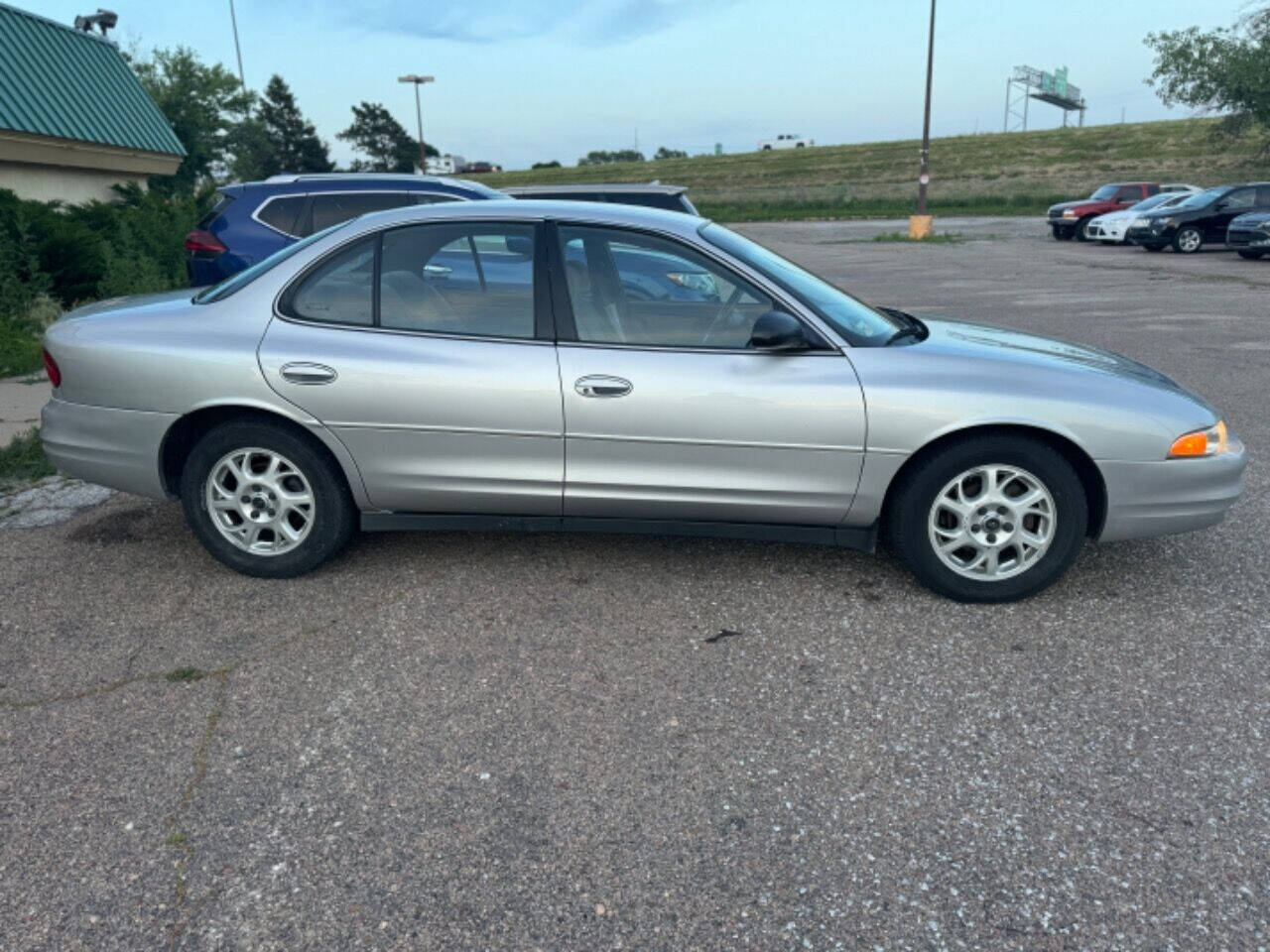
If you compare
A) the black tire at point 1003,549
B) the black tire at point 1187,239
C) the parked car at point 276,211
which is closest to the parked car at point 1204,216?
the black tire at point 1187,239

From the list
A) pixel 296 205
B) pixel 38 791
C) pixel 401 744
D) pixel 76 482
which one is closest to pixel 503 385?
pixel 401 744

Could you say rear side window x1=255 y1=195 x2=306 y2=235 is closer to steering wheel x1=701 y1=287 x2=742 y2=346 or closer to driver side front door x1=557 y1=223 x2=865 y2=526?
driver side front door x1=557 y1=223 x2=865 y2=526

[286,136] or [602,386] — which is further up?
[286,136]

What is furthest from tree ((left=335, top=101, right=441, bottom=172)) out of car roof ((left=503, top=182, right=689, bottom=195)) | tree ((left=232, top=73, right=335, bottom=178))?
car roof ((left=503, top=182, right=689, bottom=195))

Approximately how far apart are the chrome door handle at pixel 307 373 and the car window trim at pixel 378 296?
0.63 ft

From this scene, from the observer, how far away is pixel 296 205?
8484mm

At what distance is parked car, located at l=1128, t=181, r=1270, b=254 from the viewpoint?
2256 cm

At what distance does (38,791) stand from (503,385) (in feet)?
6.70

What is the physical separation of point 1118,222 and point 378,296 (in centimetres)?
2645

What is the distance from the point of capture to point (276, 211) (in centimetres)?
845

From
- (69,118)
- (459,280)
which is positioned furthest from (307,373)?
(69,118)

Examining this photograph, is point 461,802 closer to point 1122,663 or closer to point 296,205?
point 1122,663

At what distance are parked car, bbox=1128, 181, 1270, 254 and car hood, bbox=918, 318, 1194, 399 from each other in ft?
70.8

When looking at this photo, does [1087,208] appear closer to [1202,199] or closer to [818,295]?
[1202,199]
